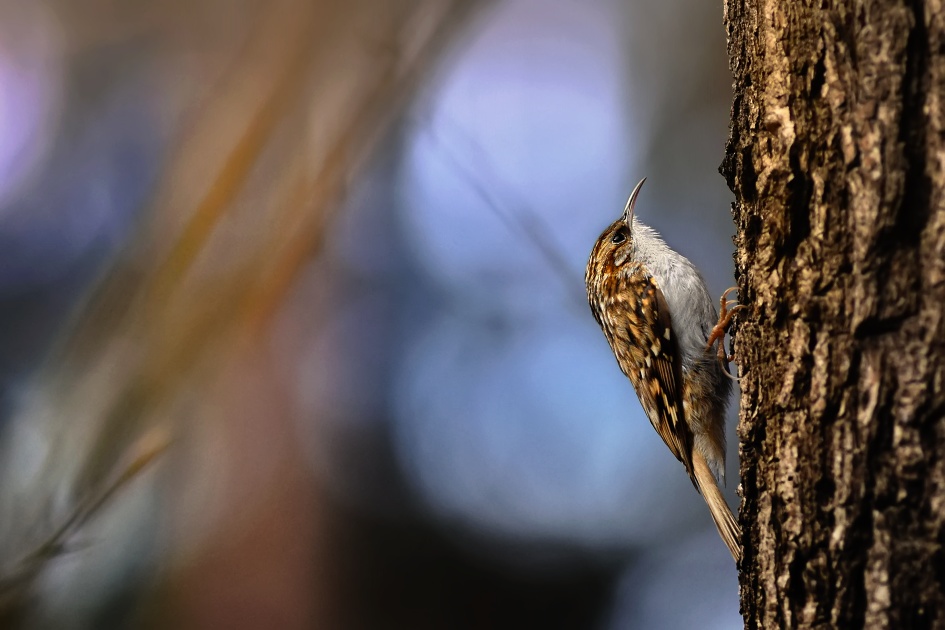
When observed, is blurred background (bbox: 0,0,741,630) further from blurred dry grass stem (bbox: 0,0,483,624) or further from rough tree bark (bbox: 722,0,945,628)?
rough tree bark (bbox: 722,0,945,628)

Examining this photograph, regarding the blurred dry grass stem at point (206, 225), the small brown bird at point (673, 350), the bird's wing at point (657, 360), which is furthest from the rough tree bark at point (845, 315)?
the blurred dry grass stem at point (206, 225)

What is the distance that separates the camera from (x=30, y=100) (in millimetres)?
3242

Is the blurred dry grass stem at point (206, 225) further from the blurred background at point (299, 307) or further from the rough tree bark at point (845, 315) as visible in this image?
the rough tree bark at point (845, 315)

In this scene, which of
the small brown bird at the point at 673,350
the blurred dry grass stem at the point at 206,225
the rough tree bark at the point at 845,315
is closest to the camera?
the rough tree bark at the point at 845,315

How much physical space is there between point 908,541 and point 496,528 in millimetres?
2584

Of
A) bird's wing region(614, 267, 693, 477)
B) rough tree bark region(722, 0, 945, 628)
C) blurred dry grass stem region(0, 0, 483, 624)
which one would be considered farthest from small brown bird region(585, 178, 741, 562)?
blurred dry grass stem region(0, 0, 483, 624)

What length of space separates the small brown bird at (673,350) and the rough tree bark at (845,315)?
0.97 metres

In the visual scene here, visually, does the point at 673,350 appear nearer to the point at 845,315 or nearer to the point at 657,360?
the point at 657,360

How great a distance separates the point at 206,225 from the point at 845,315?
2.38 m

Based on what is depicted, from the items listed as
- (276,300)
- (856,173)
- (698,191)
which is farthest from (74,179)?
(856,173)

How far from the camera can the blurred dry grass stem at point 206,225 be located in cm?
260

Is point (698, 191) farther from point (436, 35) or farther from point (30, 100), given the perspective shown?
point (30, 100)

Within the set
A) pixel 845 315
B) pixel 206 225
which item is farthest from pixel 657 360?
pixel 206 225

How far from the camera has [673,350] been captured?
7.84 feet
